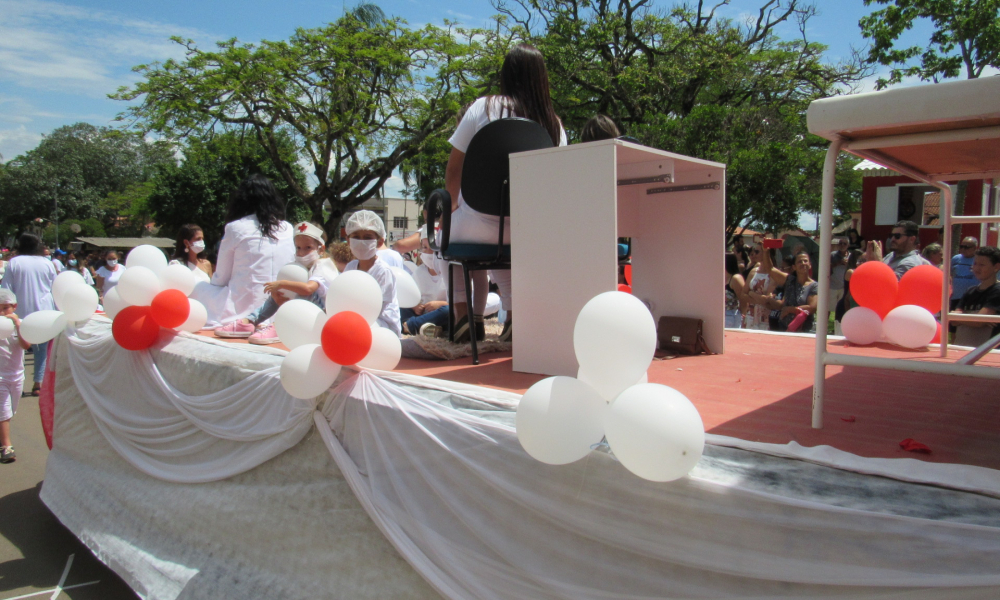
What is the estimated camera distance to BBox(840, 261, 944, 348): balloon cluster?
10.9ft

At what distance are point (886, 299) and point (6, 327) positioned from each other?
20.9 ft

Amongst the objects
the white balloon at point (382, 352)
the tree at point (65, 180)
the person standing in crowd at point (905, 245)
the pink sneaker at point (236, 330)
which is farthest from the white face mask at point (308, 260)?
the tree at point (65, 180)

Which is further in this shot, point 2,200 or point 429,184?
point 2,200

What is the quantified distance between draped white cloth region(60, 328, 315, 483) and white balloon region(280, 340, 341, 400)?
0.22m

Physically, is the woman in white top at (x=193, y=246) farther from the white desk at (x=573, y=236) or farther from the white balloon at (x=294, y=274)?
the white desk at (x=573, y=236)

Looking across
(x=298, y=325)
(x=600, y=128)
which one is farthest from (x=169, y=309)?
(x=600, y=128)

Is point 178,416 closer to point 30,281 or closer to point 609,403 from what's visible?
point 609,403

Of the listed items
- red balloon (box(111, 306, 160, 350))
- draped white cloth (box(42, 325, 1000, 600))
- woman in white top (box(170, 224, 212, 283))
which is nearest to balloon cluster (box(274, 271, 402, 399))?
draped white cloth (box(42, 325, 1000, 600))

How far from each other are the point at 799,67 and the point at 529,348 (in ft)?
56.6

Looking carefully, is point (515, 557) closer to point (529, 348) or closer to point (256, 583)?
point (529, 348)

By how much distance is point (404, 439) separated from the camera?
218cm

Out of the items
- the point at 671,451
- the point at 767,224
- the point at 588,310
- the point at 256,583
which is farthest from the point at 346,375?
the point at 767,224

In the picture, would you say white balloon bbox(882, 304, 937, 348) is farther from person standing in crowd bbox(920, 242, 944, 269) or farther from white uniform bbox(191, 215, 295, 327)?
person standing in crowd bbox(920, 242, 944, 269)

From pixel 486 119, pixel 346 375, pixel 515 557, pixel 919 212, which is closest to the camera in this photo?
pixel 515 557
